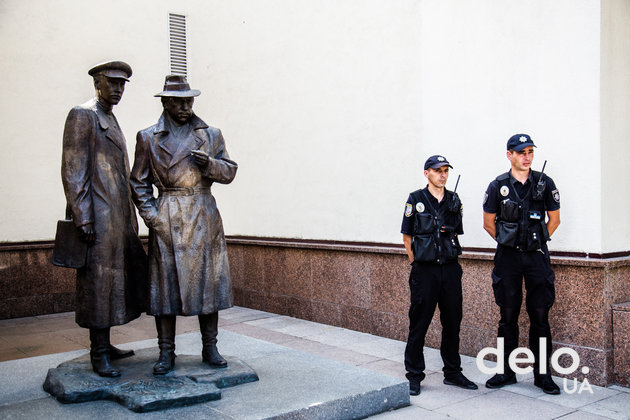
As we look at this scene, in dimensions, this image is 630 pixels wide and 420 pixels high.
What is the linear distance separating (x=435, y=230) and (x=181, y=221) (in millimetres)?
2186

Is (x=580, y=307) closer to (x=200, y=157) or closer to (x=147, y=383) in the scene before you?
(x=200, y=157)

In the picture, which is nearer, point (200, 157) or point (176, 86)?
point (200, 157)

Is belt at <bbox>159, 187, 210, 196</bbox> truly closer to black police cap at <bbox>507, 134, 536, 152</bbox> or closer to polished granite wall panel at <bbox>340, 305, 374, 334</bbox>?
black police cap at <bbox>507, 134, 536, 152</bbox>

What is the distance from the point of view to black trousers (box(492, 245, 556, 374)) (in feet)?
17.7

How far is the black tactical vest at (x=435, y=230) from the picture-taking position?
545 cm

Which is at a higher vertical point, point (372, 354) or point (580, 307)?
point (580, 307)

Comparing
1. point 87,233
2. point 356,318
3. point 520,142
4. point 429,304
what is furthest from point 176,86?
point 356,318

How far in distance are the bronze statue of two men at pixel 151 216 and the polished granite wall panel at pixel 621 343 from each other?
11.2 feet

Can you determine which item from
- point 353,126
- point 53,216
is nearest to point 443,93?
point 353,126

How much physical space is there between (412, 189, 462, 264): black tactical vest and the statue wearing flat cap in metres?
2.40

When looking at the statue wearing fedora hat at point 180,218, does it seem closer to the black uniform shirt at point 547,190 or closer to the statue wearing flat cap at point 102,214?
the statue wearing flat cap at point 102,214

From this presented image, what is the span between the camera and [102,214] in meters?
4.94

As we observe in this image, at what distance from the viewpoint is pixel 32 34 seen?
9.56 m

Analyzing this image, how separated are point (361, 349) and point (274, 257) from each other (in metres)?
2.76
